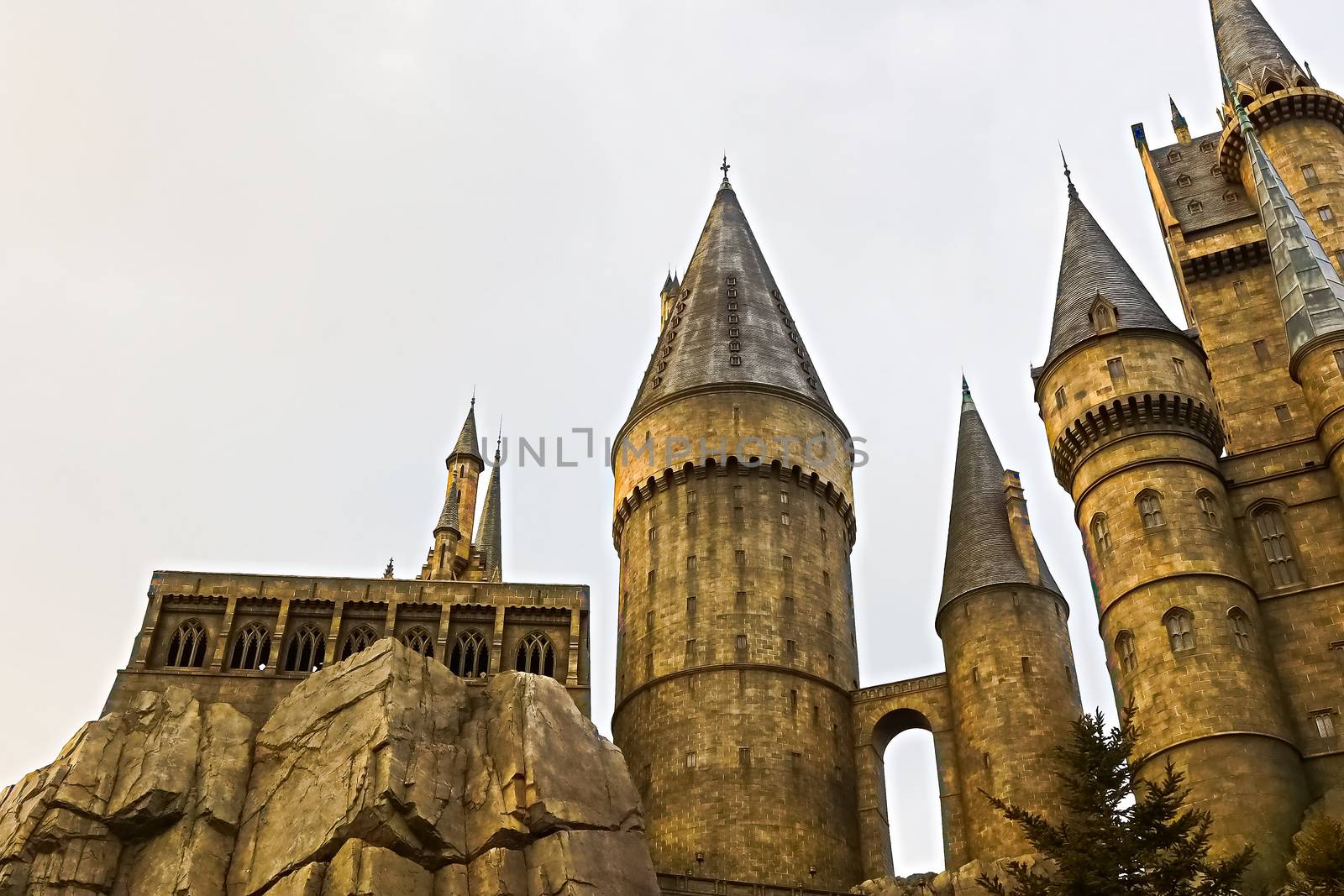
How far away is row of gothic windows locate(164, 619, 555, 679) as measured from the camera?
46250 mm

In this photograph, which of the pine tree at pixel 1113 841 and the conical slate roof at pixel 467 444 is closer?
the pine tree at pixel 1113 841

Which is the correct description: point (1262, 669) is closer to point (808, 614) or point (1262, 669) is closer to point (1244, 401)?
point (1244, 401)

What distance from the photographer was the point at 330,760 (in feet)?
118

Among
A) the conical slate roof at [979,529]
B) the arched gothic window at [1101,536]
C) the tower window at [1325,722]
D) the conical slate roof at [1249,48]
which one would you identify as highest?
the conical slate roof at [1249,48]

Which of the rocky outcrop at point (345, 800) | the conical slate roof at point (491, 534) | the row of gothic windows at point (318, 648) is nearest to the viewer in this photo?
the rocky outcrop at point (345, 800)

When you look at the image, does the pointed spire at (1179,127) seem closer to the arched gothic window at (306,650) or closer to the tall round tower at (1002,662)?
the tall round tower at (1002,662)

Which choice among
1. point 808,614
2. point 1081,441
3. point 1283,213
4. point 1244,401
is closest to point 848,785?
point 808,614

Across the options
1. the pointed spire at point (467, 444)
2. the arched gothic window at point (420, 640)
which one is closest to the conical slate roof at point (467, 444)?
the pointed spire at point (467, 444)

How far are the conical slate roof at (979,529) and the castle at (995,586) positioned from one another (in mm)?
146

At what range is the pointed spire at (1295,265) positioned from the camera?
42031 mm

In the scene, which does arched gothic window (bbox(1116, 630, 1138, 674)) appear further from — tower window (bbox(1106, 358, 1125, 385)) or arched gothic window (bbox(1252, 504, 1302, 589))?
tower window (bbox(1106, 358, 1125, 385))

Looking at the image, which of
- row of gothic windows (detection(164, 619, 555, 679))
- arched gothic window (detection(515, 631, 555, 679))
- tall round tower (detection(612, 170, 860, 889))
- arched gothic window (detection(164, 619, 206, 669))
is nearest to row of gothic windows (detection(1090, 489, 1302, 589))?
tall round tower (detection(612, 170, 860, 889))

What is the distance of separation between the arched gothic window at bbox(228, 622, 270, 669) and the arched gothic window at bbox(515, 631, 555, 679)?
30.0 feet

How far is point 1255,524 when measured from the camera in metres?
41.4
